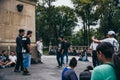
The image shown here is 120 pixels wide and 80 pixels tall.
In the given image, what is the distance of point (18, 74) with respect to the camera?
1306 centimetres

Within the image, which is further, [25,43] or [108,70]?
[25,43]

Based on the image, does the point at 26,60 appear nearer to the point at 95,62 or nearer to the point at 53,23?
the point at 95,62

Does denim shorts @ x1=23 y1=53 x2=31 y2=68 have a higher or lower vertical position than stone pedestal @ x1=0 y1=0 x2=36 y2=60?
lower

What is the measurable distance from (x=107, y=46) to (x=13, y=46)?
13509 mm

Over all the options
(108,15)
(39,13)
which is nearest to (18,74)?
(108,15)

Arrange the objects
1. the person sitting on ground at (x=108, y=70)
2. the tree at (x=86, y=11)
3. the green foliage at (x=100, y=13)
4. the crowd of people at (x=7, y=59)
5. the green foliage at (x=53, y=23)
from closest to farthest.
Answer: the person sitting on ground at (x=108, y=70) → the crowd of people at (x=7, y=59) → the green foliage at (x=100, y=13) → the tree at (x=86, y=11) → the green foliage at (x=53, y=23)

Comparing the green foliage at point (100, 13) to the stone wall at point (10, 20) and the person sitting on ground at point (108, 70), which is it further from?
the person sitting on ground at point (108, 70)

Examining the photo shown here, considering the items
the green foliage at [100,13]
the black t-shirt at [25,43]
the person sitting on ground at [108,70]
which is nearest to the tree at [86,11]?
the green foliage at [100,13]

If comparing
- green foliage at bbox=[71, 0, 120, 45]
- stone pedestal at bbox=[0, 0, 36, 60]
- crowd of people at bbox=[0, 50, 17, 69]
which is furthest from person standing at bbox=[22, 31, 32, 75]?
green foliage at bbox=[71, 0, 120, 45]

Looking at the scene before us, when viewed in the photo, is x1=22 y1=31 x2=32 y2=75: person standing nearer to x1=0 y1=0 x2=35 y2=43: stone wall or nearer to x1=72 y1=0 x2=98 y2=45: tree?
x1=0 y1=0 x2=35 y2=43: stone wall

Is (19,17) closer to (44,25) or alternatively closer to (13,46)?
(13,46)

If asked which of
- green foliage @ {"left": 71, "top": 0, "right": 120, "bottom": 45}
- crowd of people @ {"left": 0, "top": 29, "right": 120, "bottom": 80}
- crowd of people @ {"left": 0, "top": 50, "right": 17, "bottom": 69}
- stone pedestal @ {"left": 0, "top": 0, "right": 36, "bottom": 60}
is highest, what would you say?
green foliage @ {"left": 71, "top": 0, "right": 120, "bottom": 45}

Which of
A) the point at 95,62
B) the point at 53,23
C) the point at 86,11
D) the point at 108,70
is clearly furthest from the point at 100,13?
the point at 108,70

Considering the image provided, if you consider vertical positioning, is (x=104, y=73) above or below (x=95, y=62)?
above
